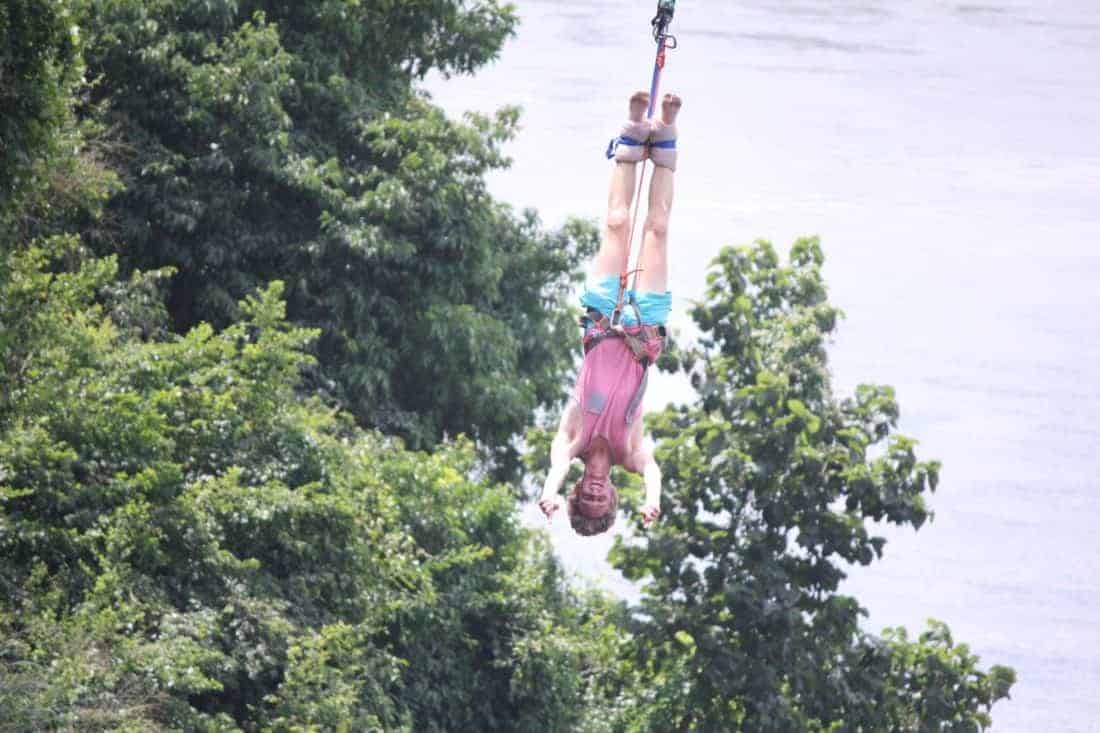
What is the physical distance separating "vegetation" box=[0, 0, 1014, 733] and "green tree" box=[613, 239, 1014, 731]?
38 mm

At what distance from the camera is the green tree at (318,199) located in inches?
740

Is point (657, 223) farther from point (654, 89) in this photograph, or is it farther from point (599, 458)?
point (599, 458)

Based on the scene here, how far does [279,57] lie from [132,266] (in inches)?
98.4

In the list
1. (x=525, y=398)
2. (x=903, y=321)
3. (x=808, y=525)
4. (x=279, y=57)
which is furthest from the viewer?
(x=903, y=321)

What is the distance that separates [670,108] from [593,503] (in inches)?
73.9

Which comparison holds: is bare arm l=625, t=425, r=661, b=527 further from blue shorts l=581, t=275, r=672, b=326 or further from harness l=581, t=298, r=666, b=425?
blue shorts l=581, t=275, r=672, b=326

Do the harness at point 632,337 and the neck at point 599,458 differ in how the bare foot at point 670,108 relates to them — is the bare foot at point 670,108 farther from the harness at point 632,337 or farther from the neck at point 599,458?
the neck at point 599,458

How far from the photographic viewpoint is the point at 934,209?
145ft

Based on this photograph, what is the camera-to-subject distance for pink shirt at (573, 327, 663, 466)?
9195mm

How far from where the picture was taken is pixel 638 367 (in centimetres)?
926

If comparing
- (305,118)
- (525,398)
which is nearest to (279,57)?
(305,118)

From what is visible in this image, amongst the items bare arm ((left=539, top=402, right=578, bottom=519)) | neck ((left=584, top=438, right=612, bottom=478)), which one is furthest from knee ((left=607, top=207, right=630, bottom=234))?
neck ((left=584, top=438, right=612, bottom=478))

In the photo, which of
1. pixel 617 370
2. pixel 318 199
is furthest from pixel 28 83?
pixel 318 199

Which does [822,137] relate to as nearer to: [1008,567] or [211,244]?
[1008,567]
